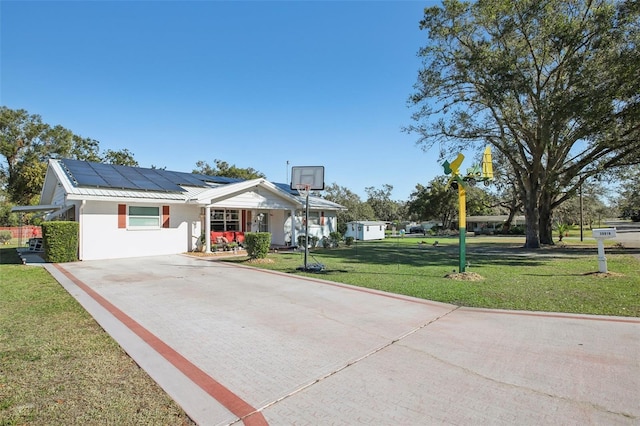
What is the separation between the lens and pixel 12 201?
3991cm

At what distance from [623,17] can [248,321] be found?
60.2 ft

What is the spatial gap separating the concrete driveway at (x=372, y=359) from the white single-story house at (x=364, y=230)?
84.4ft

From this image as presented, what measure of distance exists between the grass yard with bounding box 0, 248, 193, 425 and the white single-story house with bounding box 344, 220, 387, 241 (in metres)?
28.3

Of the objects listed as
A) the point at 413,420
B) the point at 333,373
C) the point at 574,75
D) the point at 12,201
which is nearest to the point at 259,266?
the point at 333,373

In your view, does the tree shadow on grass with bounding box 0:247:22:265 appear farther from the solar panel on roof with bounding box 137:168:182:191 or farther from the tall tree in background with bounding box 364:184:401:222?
the tall tree in background with bounding box 364:184:401:222

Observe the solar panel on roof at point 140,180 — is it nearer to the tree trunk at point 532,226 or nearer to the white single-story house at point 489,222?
the tree trunk at point 532,226

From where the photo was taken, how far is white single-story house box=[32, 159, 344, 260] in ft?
46.3

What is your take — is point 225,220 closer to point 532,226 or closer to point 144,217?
point 144,217

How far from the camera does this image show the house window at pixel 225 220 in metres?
19.4

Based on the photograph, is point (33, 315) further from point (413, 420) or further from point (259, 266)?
point (259, 266)

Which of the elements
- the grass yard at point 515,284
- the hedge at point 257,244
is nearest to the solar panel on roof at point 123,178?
the hedge at point 257,244

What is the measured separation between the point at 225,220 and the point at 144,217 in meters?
4.93

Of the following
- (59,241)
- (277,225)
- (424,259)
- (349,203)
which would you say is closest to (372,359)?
(424,259)

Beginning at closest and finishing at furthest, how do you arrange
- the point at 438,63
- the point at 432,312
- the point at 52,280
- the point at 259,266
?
the point at 432,312 < the point at 52,280 < the point at 259,266 < the point at 438,63
